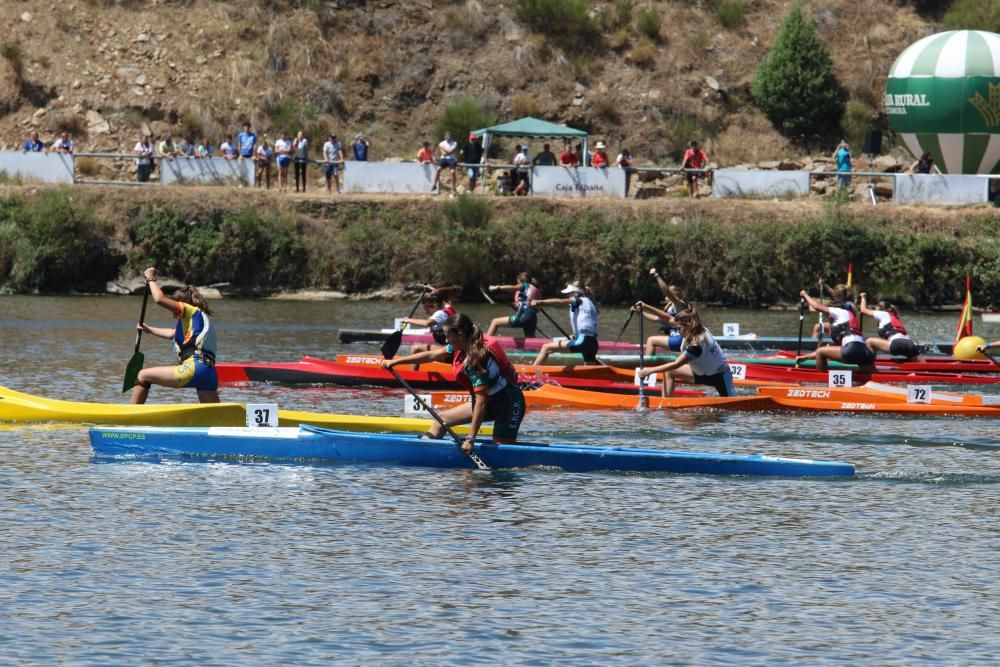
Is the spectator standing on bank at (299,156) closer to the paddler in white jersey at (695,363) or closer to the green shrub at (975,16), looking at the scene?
the paddler in white jersey at (695,363)

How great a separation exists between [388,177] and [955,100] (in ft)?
56.7

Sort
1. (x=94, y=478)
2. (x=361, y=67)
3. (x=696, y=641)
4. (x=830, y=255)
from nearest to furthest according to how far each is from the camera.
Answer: (x=696, y=641) → (x=94, y=478) → (x=830, y=255) → (x=361, y=67)

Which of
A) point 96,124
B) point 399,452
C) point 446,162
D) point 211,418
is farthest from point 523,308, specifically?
point 96,124

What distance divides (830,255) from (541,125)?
9.38 meters

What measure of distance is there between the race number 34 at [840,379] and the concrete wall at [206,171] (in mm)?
24530

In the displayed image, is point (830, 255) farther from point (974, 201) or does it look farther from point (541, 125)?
point (541, 125)

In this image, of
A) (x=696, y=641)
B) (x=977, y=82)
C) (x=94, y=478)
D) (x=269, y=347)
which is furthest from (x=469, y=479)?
(x=977, y=82)

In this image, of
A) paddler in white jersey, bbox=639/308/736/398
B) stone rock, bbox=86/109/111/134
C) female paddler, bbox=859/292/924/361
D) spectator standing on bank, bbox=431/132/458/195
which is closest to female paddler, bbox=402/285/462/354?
paddler in white jersey, bbox=639/308/736/398

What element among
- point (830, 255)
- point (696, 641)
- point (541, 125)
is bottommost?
point (696, 641)

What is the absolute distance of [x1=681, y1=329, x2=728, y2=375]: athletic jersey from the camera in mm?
20781

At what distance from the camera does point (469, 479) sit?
51.0 ft

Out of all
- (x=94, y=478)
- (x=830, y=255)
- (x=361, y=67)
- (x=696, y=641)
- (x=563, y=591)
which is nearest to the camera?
(x=696, y=641)

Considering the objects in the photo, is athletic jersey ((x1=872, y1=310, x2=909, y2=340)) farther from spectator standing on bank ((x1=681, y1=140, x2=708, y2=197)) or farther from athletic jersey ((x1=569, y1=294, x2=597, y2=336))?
spectator standing on bank ((x1=681, y1=140, x2=708, y2=197))

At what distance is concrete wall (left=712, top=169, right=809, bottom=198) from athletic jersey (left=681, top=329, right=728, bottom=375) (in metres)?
23.9
